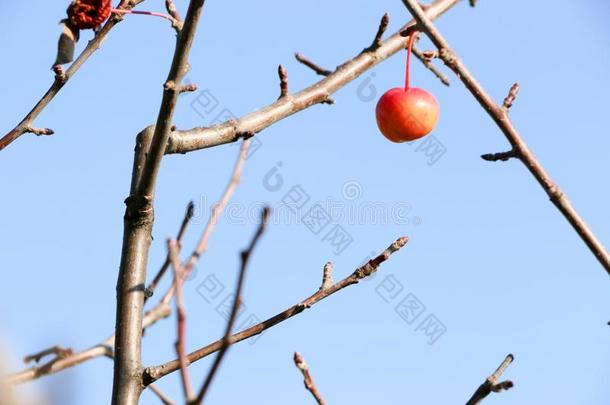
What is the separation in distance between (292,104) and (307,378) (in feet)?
3.09

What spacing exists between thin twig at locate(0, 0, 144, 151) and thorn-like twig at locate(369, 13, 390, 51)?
35.2 inches

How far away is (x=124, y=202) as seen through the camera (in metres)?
2.00

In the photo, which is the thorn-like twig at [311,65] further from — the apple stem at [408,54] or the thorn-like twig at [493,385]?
the thorn-like twig at [493,385]

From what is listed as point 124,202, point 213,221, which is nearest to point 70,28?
point 124,202

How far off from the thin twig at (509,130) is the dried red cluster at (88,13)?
0.91 meters

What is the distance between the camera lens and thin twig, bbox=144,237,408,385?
5.96 feet

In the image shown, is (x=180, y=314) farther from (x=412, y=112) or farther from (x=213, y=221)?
(x=412, y=112)

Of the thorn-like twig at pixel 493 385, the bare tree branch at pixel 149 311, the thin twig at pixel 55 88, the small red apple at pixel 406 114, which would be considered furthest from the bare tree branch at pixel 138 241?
the small red apple at pixel 406 114

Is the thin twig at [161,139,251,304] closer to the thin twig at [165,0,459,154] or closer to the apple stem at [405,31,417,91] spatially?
the thin twig at [165,0,459,154]

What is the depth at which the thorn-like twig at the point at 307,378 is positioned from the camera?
1800mm

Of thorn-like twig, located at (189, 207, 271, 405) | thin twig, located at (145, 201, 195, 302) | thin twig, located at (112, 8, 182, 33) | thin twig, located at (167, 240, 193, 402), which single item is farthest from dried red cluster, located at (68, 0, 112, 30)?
thorn-like twig, located at (189, 207, 271, 405)

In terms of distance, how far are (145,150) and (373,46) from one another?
101 centimetres

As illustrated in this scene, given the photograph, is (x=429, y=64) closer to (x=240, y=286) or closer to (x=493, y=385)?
(x=493, y=385)

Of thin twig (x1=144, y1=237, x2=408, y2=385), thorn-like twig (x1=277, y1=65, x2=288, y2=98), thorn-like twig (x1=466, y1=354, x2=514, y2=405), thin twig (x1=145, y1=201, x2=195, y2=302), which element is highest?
thorn-like twig (x1=277, y1=65, x2=288, y2=98)
